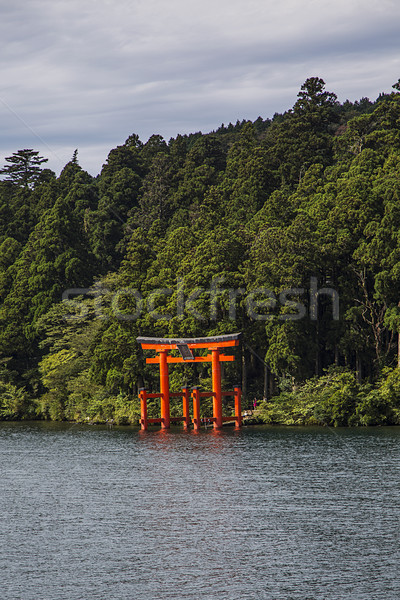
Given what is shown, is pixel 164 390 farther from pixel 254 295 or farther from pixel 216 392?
pixel 254 295

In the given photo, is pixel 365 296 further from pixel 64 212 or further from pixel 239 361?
pixel 64 212

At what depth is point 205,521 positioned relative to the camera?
2281 centimetres

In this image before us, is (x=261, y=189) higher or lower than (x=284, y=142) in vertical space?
lower

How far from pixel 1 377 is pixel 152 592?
143ft

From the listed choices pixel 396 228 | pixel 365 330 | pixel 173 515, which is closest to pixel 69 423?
pixel 365 330

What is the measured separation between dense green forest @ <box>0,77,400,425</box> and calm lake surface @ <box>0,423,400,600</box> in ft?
31.4

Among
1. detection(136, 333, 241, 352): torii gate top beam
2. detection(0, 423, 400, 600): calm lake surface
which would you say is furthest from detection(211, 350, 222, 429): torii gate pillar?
detection(0, 423, 400, 600): calm lake surface

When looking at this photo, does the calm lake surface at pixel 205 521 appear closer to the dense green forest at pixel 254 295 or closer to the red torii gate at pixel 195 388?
the red torii gate at pixel 195 388

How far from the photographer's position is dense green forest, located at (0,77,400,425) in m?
46.2

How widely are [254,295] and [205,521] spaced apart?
1010 inches

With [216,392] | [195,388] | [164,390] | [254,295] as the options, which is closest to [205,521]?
[195,388]

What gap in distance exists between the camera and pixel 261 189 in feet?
216

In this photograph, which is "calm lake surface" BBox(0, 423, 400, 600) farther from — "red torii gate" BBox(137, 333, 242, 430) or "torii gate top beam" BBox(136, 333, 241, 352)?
"torii gate top beam" BBox(136, 333, 241, 352)

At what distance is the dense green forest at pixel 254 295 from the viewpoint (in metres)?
46.2
